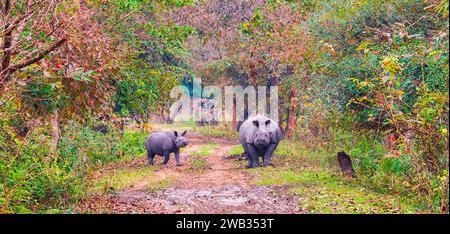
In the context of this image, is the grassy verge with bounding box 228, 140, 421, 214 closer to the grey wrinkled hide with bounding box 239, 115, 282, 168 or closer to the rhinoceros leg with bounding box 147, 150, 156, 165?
the grey wrinkled hide with bounding box 239, 115, 282, 168

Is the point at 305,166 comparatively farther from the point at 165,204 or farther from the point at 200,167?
the point at 165,204

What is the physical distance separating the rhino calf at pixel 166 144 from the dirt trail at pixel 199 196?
1477 mm

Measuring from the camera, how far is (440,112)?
8.41 metres

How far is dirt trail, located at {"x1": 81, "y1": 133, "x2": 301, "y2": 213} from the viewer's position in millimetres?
10719

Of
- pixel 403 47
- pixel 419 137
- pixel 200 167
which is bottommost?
pixel 200 167

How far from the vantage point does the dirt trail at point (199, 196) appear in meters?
10.7

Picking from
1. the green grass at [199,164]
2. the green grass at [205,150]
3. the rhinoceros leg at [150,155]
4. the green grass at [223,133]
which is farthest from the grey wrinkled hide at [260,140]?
the green grass at [223,133]

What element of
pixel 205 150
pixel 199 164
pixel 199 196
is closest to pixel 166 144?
pixel 199 164

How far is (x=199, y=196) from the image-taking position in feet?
40.5

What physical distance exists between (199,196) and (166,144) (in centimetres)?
690

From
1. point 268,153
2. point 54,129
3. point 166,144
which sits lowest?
point 268,153

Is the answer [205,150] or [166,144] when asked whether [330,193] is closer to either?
[166,144]

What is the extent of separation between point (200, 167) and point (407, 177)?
8.40 m
